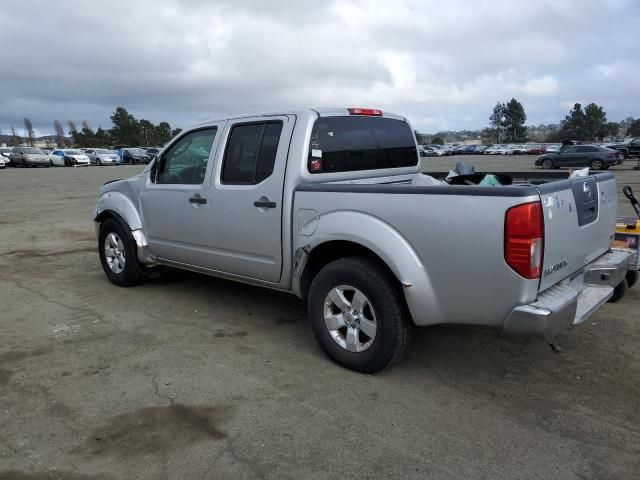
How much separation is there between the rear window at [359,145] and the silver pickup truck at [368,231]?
0.04 ft

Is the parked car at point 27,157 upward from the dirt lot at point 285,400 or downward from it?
upward

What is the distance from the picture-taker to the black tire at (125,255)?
18.3 feet

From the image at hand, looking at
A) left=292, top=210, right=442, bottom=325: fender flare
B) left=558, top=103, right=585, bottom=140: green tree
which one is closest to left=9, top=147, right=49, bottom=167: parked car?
left=292, top=210, right=442, bottom=325: fender flare

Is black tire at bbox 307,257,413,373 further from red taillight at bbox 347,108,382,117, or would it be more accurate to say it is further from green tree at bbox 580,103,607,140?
green tree at bbox 580,103,607,140

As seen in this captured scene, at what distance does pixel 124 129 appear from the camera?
9038cm

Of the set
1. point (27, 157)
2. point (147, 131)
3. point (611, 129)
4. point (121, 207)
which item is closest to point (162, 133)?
point (147, 131)

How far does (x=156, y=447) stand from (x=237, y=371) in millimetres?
972

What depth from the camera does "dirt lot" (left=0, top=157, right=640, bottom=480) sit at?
2.72 meters

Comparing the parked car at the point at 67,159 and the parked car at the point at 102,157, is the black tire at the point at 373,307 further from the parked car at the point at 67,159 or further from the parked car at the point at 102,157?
the parked car at the point at 102,157

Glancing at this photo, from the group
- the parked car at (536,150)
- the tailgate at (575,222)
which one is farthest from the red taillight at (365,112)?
the parked car at (536,150)

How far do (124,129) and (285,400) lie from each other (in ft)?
313

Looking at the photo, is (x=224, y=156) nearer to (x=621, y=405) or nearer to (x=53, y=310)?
(x=53, y=310)

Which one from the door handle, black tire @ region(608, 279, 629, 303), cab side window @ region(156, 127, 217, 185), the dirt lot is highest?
cab side window @ region(156, 127, 217, 185)

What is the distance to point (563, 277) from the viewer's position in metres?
3.28
